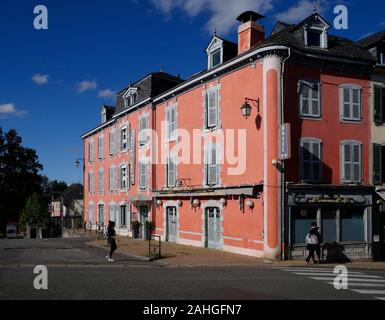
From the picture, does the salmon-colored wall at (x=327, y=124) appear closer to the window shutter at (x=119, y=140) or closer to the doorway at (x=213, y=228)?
the doorway at (x=213, y=228)

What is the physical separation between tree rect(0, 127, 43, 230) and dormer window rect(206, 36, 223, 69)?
4077cm

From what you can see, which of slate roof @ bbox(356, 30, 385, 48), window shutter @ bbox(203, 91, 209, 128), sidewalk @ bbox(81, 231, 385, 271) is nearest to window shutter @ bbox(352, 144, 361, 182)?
sidewalk @ bbox(81, 231, 385, 271)

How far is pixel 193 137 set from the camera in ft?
78.1

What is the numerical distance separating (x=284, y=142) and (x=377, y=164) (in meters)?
5.55

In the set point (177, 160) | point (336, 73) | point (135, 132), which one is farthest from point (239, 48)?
point (135, 132)

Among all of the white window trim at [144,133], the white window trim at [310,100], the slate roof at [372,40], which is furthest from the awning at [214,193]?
the slate roof at [372,40]

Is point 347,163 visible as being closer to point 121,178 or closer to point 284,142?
point 284,142

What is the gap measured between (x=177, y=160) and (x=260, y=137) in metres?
7.38

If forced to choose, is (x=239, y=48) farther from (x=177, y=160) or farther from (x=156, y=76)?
(x=156, y=76)

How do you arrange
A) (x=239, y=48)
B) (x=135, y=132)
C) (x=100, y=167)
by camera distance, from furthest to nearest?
(x=100, y=167) < (x=135, y=132) < (x=239, y=48)

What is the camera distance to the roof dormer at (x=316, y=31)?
1975cm

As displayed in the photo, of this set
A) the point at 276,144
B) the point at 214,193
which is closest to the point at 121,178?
the point at 214,193
